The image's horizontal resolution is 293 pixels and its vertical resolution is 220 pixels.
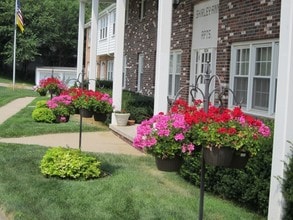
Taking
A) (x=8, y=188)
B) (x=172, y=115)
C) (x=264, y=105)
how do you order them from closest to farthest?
(x=172, y=115), (x=8, y=188), (x=264, y=105)

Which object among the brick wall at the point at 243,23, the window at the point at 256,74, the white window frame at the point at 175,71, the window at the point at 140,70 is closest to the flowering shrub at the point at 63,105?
the window at the point at 256,74

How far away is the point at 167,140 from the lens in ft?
16.8

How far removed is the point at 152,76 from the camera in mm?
19719

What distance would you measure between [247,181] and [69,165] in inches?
120

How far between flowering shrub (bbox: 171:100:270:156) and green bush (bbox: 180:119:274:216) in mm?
721

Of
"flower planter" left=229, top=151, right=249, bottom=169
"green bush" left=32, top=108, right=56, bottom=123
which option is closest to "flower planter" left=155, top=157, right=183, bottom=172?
"flower planter" left=229, top=151, right=249, bottom=169

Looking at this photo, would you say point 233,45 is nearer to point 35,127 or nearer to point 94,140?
point 94,140

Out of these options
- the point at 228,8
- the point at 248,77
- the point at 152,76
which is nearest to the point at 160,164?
the point at 248,77

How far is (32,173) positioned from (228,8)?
6.55m

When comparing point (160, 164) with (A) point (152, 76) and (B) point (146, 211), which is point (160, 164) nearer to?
(B) point (146, 211)

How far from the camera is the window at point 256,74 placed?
1073 cm

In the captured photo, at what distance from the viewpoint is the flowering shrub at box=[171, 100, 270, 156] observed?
489 centimetres

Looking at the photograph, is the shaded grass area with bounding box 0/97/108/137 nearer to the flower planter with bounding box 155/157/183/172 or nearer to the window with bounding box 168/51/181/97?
the window with bounding box 168/51/181/97

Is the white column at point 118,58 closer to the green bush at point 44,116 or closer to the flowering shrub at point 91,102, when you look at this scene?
the green bush at point 44,116
